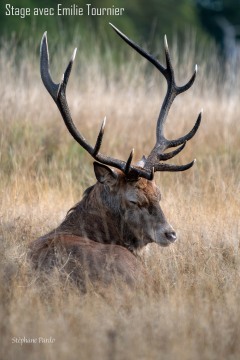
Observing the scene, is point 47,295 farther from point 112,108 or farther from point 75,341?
point 112,108

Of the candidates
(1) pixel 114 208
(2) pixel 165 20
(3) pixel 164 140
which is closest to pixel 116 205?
(1) pixel 114 208

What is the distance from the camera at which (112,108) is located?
1127 cm

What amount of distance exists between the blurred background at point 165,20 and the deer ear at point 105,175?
59.9 ft

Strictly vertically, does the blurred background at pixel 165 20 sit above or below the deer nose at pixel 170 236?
above

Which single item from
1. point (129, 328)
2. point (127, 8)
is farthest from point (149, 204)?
point (127, 8)

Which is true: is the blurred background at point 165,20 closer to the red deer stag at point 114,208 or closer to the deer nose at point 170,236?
the red deer stag at point 114,208

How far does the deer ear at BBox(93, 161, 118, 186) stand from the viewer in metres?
6.46

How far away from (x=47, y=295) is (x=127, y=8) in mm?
27506

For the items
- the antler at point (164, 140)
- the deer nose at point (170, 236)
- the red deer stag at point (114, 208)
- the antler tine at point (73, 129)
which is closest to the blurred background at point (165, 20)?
the antler at point (164, 140)

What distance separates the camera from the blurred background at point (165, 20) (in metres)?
26.0

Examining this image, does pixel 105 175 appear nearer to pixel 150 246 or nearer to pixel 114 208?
pixel 114 208

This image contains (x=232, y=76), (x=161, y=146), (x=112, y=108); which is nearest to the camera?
(x=161, y=146)

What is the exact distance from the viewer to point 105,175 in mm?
6504

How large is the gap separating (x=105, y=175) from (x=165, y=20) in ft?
85.7
